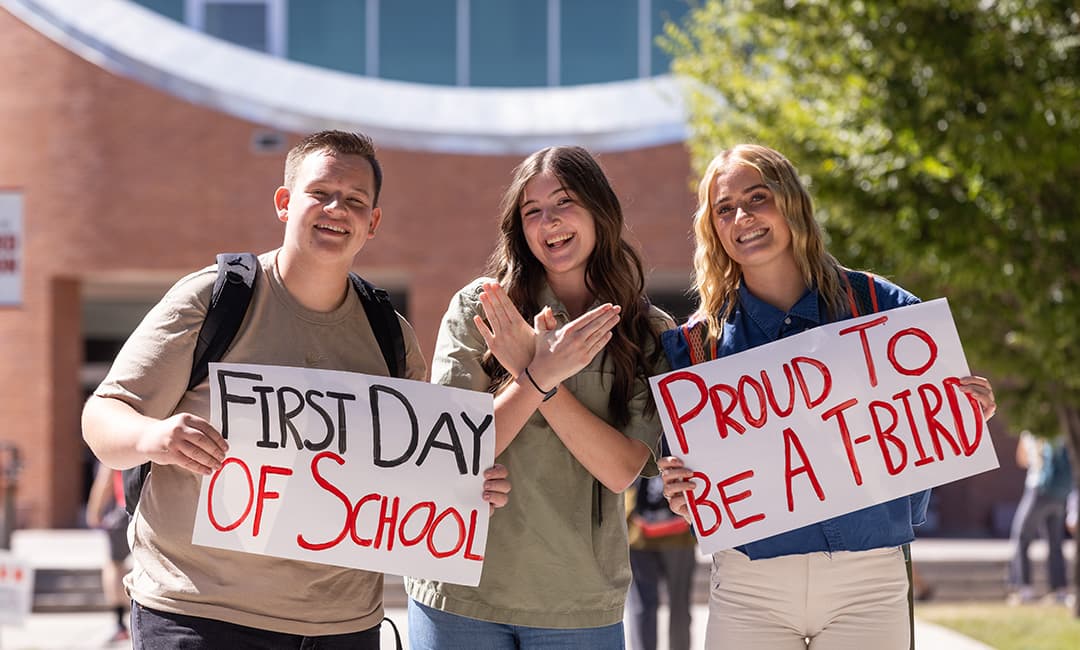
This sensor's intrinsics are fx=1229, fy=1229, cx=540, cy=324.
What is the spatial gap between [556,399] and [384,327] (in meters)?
0.47

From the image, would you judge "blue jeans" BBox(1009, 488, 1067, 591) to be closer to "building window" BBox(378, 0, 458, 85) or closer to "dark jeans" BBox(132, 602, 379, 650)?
"dark jeans" BBox(132, 602, 379, 650)

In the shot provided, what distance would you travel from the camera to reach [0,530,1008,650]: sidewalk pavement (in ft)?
26.7

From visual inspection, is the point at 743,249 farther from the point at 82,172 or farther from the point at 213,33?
the point at 213,33

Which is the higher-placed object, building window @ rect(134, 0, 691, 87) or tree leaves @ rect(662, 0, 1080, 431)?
building window @ rect(134, 0, 691, 87)

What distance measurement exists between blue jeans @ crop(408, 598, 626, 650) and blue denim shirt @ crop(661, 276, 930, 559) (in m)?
0.44

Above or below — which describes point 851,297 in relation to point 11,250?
below

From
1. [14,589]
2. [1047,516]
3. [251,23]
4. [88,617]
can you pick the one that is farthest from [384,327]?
[251,23]

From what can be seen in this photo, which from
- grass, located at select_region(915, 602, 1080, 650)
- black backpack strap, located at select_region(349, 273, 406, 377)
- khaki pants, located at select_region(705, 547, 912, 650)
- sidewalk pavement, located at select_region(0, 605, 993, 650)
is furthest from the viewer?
grass, located at select_region(915, 602, 1080, 650)

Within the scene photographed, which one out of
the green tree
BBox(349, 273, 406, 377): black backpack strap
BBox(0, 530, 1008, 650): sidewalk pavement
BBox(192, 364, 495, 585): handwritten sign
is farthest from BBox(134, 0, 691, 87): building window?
BBox(192, 364, 495, 585): handwritten sign

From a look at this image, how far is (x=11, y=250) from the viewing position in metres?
18.3

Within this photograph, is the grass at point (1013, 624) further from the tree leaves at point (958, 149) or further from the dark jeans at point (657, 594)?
the dark jeans at point (657, 594)

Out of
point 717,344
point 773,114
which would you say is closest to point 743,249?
point 717,344

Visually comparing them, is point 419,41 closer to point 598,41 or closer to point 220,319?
point 598,41

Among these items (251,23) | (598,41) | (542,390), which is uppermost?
(251,23)
